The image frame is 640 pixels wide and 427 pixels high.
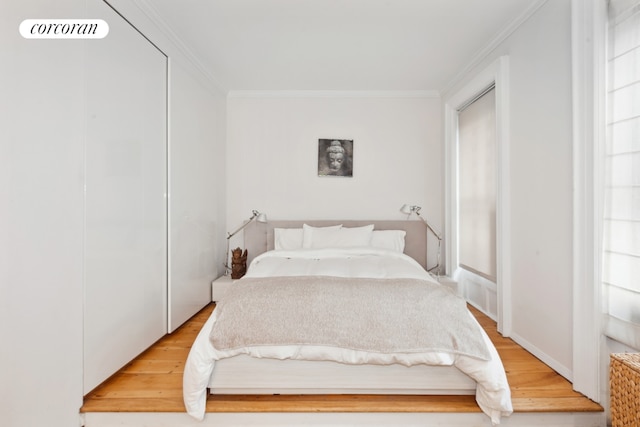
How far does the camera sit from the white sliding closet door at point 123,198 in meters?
1.82

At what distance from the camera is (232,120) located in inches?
157

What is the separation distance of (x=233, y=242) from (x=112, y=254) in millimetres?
2059

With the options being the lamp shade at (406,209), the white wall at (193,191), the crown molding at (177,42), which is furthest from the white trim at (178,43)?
the lamp shade at (406,209)

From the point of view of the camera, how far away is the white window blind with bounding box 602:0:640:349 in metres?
1.55

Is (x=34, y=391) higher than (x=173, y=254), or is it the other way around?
(x=173, y=254)

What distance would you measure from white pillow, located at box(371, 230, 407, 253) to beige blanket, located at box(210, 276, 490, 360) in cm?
167

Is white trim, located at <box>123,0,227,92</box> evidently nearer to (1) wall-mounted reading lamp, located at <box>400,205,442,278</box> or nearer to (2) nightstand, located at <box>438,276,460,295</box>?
(1) wall-mounted reading lamp, located at <box>400,205,442,278</box>

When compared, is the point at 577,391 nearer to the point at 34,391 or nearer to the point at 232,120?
the point at 34,391

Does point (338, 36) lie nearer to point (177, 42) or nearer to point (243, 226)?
point (177, 42)

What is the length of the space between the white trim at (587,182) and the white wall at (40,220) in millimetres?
2802

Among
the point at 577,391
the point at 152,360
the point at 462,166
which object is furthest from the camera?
the point at 462,166

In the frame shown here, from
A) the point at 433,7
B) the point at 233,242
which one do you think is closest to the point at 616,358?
the point at 433,7

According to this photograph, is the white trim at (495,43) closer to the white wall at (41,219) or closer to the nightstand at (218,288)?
the white wall at (41,219)

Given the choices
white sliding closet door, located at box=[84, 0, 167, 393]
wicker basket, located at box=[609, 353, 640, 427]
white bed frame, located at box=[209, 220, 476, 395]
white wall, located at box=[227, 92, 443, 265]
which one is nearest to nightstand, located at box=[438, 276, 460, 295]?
white wall, located at box=[227, 92, 443, 265]
